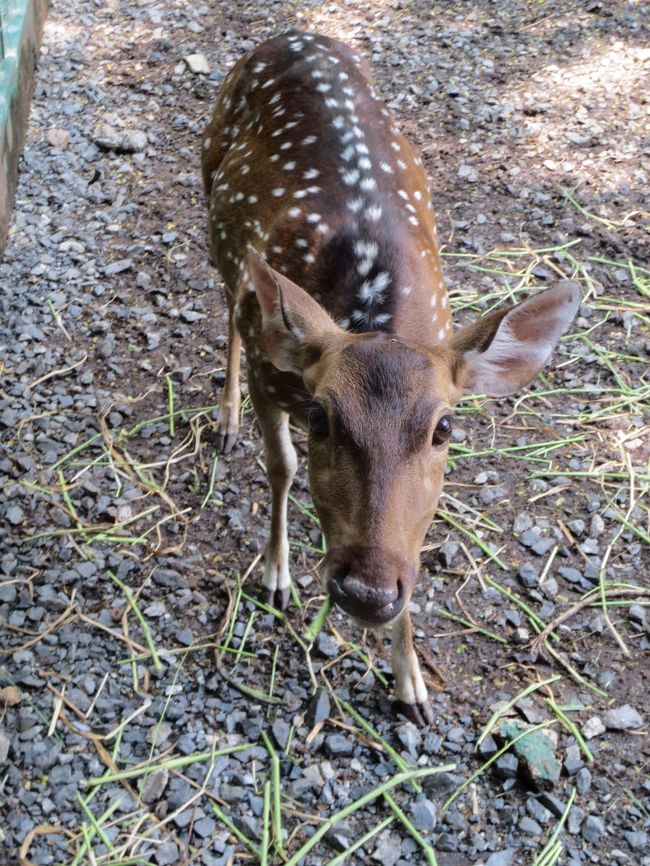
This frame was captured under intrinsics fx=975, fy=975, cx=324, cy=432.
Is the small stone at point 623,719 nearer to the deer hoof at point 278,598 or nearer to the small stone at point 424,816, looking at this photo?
the small stone at point 424,816

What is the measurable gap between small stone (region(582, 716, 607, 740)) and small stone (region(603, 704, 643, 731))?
23 millimetres

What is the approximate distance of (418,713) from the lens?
3551 millimetres

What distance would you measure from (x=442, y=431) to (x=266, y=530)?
1.57 m

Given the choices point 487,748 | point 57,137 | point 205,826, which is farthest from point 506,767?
point 57,137

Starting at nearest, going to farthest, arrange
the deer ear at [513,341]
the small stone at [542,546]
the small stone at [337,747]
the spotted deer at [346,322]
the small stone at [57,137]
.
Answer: the spotted deer at [346,322]
the deer ear at [513,341]
the small stone at [337,747]
the small stone at [542,546]
the small stone at [57,137]

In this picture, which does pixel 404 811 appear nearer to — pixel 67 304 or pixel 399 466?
pixel 399 466

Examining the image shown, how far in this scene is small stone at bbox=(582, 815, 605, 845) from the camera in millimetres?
3244

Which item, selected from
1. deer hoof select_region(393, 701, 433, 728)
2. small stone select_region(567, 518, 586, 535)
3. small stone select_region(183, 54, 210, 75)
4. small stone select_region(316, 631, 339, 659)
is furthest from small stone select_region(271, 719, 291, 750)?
small stone select_region(183, 54, 210, 75)

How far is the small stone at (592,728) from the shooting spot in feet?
11.6

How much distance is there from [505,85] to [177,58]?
231cm

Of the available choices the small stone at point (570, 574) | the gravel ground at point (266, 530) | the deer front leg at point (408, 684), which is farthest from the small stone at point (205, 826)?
the small stone at point (570, 574)

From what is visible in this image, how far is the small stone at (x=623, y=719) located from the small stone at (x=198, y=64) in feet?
16.8

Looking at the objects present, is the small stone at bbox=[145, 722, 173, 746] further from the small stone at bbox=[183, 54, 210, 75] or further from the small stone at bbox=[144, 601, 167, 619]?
the small stone at bbox=[183, 54, 210, 75]

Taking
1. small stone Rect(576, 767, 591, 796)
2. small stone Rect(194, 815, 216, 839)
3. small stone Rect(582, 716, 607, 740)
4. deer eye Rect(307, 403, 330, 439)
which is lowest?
small stone Rect(194, 815, 216, 839)
